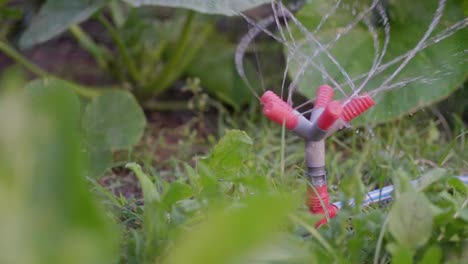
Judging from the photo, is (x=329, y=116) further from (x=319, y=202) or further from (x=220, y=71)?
(x=220, y=71)

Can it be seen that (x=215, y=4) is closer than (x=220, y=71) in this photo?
Yes

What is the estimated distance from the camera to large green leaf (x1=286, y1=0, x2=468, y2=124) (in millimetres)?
929

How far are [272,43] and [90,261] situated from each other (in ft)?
4.84

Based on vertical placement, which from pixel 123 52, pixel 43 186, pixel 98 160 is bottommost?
pixel 98 160

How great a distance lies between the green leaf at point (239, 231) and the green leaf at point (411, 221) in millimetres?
329

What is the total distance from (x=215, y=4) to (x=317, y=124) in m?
0.37

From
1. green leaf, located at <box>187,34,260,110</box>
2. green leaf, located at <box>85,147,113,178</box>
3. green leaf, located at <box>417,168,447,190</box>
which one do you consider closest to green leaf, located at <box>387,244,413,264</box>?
green leaf, located at <box>417,168,447,190</box>

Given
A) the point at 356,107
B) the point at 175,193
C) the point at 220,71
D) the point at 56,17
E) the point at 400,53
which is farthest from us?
the point at 220,71

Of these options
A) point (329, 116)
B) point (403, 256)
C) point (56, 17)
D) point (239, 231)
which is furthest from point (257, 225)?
point (56, 17)

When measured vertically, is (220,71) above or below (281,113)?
below

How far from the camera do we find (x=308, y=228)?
0.62 meters

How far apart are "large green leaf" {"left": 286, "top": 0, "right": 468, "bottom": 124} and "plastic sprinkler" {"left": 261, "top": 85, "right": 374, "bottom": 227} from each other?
103mm

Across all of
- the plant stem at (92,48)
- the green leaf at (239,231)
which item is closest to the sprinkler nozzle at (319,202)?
the green leaf at (239,231)

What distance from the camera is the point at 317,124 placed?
759mm
